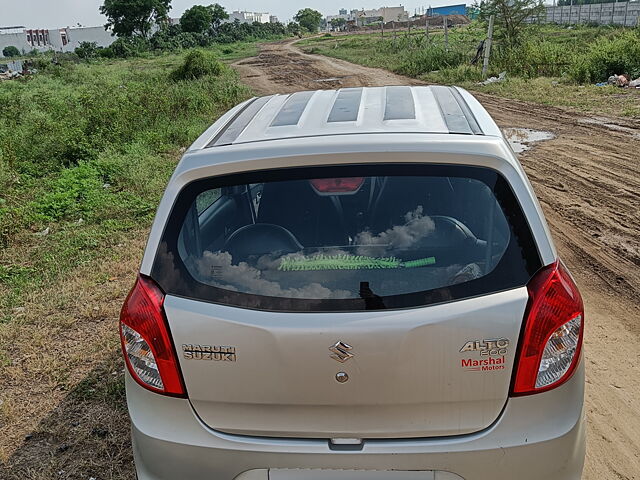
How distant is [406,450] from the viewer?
1.84 metres

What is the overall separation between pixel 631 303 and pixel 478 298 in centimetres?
320

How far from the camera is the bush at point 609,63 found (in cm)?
1555

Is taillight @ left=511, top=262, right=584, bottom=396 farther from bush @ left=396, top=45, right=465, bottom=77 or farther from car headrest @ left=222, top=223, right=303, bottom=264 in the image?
bush @ left=396, top=45, right=465, bottom=77

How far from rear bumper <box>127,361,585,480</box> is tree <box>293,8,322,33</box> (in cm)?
12844

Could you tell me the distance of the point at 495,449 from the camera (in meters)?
1.83

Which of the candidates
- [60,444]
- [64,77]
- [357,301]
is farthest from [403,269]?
[64,77]

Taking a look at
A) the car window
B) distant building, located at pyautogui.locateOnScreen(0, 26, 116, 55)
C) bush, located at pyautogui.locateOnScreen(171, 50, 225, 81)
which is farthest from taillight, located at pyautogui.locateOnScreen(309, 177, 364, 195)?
distant building, located at pyautogui.locateOnScreen(0, 26, 116, 55)

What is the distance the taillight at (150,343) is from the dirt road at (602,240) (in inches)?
79.0

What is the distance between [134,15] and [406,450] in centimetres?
7846

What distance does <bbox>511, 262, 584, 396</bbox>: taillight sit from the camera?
5.98 ft

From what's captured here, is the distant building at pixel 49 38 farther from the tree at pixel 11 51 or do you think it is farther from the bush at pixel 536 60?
the bush at pixel 536 60

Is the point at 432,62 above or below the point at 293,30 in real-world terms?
below

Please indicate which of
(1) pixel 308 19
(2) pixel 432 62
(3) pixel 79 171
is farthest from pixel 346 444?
(1) pixel 308 19

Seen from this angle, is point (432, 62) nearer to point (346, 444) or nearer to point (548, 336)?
point (548, 336)
